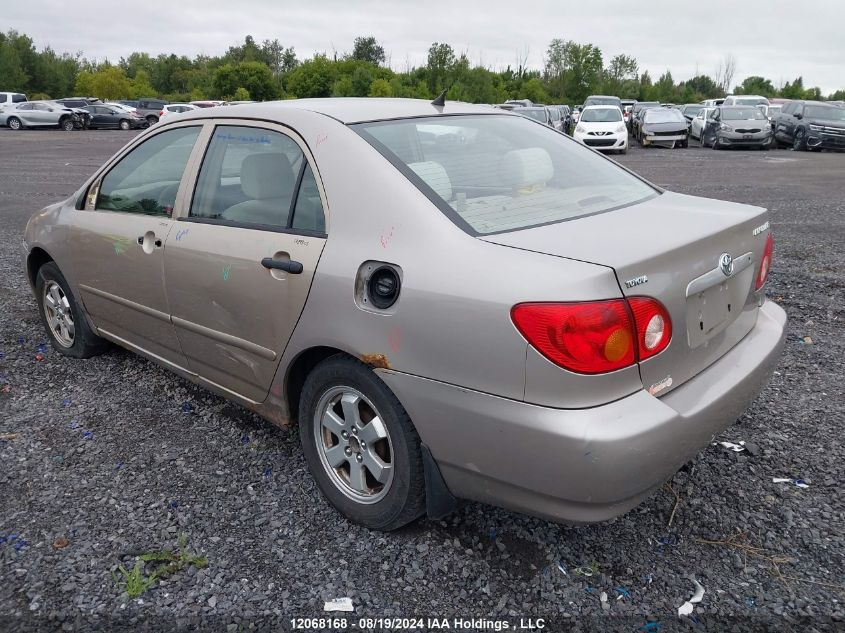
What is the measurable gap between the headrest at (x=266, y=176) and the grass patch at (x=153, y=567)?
1.48 meters

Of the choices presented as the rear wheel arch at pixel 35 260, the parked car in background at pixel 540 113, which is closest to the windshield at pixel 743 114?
the parked car in background at pixel 540 113

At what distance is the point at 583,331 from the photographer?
2254 mm

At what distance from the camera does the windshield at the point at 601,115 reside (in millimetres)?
23987

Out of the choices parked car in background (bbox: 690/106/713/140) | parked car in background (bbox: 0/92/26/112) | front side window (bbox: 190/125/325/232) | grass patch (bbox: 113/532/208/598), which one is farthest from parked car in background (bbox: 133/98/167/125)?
grass patch (bbox: 113/532/208/598)

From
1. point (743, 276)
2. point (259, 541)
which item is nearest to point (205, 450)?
point (259, 541)

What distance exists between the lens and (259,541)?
2941mm

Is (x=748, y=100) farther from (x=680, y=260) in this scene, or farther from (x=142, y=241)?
(x=680, y=260)

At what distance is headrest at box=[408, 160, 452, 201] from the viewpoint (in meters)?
2.80

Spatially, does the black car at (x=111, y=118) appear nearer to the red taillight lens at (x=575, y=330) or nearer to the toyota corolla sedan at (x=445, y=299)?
the toyota corolla sedan at (x=445, y=299)

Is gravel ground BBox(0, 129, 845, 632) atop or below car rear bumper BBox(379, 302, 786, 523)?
below

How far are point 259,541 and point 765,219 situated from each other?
8.15ft

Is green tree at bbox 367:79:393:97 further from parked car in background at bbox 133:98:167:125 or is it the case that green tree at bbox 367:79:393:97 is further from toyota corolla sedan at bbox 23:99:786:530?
toyota corolla sedan at bbox 23:99:786:530

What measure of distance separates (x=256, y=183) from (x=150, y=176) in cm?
104

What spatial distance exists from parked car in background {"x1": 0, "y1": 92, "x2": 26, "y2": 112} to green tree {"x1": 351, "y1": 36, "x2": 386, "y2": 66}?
38.9 meters
